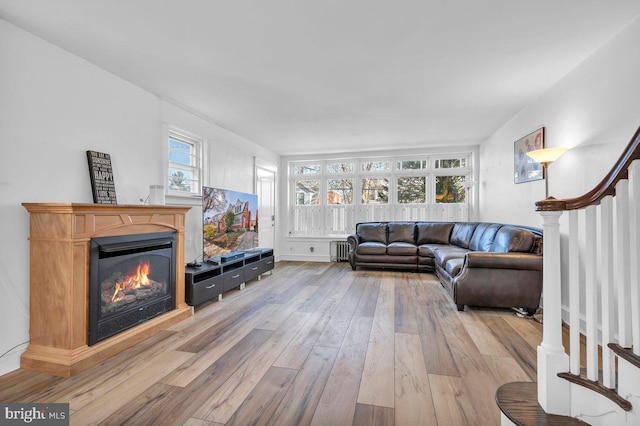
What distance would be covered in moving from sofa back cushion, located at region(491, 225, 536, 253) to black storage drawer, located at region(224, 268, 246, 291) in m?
3.34

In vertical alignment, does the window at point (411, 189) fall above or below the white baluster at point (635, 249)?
above

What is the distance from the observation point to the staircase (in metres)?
1.19

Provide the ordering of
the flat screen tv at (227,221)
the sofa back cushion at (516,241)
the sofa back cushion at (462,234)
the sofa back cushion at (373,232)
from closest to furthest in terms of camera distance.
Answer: the sofa back cushion at (516,241) < the flat screen tv at (227,221) < the sofa back cushion at (462,234) < the sofa back cushion at (373,232)

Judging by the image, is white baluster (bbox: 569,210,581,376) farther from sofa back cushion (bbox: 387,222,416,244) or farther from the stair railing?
sofa back cushion (bbox: 387,222,416,244)

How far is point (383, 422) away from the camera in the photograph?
1.52 metres

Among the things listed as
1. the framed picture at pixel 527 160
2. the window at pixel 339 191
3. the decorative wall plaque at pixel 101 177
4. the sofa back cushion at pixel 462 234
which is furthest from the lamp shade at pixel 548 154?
the decorative wall plaque at pixel 101 177

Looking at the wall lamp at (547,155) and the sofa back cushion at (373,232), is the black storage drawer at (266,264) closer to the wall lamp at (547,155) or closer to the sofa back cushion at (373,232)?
the sofa back cushion at (373,232)

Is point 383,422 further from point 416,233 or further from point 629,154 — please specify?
point 416,233

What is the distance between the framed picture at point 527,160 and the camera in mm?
3539

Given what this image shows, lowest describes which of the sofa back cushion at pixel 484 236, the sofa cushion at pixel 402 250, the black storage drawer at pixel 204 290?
the black storage drawer at pixel 204 290

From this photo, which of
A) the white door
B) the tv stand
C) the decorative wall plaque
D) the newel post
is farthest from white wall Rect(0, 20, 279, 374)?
the newel post

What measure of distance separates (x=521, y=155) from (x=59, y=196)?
5.12m

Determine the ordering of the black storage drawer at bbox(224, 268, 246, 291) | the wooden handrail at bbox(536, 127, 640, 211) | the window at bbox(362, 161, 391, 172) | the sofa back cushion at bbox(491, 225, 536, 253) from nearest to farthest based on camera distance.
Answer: the wooden handrail at bbox(536, 127, 640, 211) → the sofa back cushion at bbox(491, 225, 536, 253) → the black storage drawer at bbox(224, 268, 246, 291) → the window at bbox(362, 161, 391, 172)

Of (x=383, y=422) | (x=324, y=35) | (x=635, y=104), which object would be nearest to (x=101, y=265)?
(x=383, y=422)
